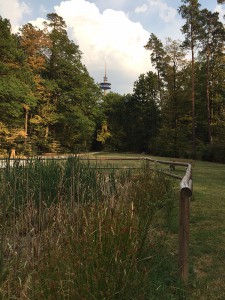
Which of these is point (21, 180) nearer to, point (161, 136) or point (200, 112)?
point (161, 136)

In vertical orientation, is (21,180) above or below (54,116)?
below

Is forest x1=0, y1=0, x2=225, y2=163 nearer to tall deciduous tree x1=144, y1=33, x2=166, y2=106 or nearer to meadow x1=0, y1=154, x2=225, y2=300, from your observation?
tall deciduous tree x1=144, y1=33, x2=166, y2=106

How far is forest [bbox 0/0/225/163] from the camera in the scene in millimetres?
23031

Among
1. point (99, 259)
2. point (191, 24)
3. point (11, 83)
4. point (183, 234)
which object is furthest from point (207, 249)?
point (191, 24)

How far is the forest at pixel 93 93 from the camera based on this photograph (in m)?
23.0

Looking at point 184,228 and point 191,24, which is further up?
point 191,24

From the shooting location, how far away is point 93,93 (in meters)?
36.8

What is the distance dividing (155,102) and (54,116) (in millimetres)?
14053

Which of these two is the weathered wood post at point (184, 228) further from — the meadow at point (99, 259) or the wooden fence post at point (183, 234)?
the meadow at point (99, 259)

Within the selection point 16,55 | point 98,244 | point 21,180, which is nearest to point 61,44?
point 16,55

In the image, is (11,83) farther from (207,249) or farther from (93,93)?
(207,249)

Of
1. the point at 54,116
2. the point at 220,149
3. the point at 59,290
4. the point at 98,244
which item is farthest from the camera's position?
the point at 54,116

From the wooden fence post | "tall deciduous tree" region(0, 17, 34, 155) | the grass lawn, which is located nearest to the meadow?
the grass lawn

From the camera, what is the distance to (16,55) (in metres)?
23.1
